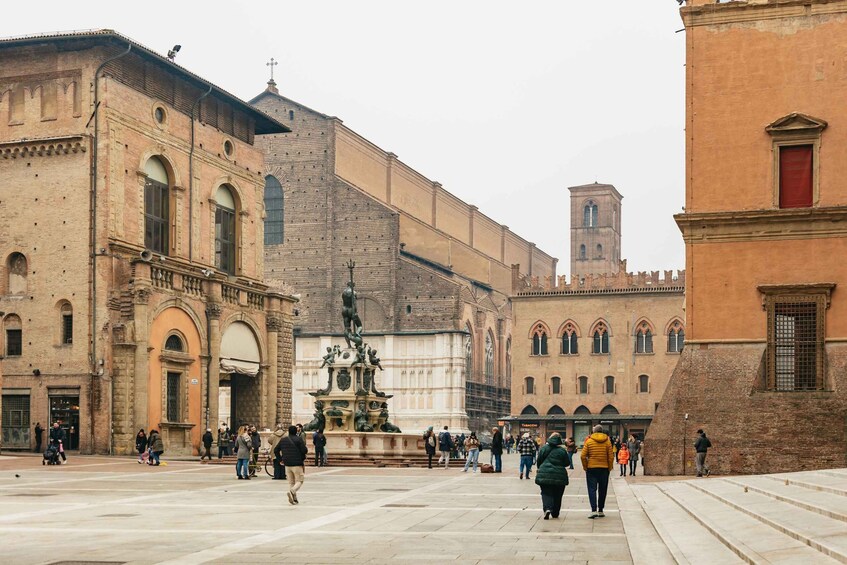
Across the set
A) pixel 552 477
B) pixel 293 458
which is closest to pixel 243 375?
pixel 293 458

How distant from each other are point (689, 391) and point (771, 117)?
711cm

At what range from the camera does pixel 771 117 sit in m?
30.1

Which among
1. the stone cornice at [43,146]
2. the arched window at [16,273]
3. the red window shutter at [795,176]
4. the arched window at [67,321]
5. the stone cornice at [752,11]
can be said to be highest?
the stone cornice at [752,11]

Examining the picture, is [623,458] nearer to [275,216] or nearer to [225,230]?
[225,230]

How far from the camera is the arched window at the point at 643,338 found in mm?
75938

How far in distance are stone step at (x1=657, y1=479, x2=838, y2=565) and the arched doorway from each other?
30.4 metres

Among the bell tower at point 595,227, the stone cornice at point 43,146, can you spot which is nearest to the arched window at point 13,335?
the stone cornice at point 43,146

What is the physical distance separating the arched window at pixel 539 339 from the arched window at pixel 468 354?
599 centimetres

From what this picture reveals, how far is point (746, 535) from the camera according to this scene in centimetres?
1317

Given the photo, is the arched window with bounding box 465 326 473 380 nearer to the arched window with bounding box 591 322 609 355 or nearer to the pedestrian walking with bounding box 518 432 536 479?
the arched window with bounding box 591 322 609 355

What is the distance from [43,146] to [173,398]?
32.4 feet

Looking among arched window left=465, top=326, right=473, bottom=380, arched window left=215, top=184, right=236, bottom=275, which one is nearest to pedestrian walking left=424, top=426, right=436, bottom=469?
arched window left=215, top=184, right=236, bottom=275

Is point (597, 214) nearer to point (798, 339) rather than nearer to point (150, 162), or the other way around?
point (150, 162)

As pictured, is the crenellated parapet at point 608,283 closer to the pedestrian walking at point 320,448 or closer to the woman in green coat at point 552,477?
the pedestrian walking at point 320,448
